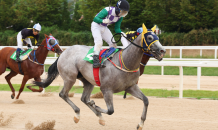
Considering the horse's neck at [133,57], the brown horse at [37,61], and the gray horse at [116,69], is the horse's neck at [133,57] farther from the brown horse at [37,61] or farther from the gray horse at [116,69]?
the brown horse at [37,61]

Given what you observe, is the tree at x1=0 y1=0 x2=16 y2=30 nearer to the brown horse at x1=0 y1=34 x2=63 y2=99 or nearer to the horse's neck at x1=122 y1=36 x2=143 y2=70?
the brown horse at x1=0 y1=34 x2=63 y2=99

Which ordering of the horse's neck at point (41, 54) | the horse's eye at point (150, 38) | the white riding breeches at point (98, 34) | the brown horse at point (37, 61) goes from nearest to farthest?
1. the horse's eye at point (150, 38)
2. the white riding breeches at point (98, 34)
3. the brown horse at point (37, 61)
4. the horse's neck at point (41, 54)

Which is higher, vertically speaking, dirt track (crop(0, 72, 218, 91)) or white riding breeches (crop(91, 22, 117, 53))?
white riding breeches (crop(91, 22, 117, 53))

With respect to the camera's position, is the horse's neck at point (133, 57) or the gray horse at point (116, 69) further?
the horse's neck at point (133, 57)

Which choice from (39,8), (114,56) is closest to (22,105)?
(114,56)

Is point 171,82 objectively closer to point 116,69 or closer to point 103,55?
point 103,55

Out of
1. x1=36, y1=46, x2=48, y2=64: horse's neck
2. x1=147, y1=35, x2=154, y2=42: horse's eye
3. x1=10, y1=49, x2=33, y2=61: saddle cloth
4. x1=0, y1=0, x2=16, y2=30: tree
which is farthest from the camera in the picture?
x1=0, y1=0, x2=16, y2=30: tree

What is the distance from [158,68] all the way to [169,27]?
26.5ft

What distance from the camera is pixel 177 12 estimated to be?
18297mm

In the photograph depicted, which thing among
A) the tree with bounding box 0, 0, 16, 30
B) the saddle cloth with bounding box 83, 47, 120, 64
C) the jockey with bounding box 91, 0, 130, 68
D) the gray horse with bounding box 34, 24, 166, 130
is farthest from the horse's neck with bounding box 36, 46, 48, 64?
the tree with bounding box 0, 0, 16, 30

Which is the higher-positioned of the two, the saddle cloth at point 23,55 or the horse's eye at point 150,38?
the horse's eye at point 150,38

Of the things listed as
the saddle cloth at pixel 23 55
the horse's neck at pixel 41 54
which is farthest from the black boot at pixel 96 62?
the saddle cloth at pixel 23 55

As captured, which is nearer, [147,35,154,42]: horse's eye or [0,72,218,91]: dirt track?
[147,35,154,42]: horse's eye

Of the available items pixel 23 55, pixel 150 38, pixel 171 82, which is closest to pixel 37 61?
pixel 23 55
